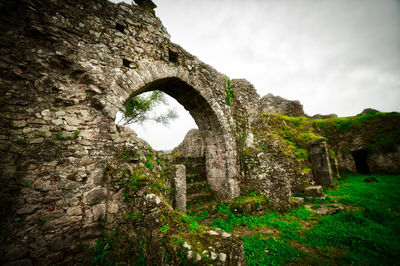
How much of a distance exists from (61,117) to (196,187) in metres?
4.47

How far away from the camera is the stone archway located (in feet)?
15.6

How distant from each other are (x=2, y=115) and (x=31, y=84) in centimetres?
67

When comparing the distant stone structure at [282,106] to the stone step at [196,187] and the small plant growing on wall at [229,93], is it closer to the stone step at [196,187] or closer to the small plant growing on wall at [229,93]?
the small plant growing on wall at [229,93]

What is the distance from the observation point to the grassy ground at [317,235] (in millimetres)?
2711

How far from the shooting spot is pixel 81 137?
2.90 metres

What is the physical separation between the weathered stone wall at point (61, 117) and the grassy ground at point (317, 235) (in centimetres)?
312

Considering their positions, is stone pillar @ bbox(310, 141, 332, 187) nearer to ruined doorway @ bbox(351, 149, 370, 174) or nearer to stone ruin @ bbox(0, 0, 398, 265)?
ruined doorway @ bbox(351, 149, 370, 174)

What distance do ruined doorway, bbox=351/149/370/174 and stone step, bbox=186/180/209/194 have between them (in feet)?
48.6

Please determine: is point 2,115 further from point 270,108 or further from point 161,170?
point 270,108

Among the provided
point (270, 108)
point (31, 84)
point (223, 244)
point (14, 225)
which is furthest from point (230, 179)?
point (270, 108)

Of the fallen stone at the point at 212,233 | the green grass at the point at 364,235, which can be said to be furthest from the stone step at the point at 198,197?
the green grass at the point at 364,235

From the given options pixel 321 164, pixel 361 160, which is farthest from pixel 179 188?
pixel 361 160

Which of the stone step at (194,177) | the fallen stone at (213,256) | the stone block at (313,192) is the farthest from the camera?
the stone block at (313,192)

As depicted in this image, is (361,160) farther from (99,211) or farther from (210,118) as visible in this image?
(99,211)
